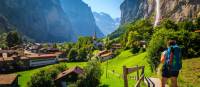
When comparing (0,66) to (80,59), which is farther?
(80,59)

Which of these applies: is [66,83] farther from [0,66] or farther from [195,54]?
[0,66]

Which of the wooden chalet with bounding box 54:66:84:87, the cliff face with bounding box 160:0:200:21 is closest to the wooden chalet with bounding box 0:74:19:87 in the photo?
the wooden chalet with bounding box 54:66:84:87

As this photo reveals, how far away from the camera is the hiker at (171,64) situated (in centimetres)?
1318

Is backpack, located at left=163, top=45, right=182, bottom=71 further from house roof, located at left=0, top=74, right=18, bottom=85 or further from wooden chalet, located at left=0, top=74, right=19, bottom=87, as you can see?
house roof, located at left=0, top=74, right=18, bottom=85

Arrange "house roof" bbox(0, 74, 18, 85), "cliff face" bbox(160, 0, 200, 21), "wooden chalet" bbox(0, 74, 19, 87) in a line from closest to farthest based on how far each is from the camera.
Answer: "wooden chalet" bbox(0, 74, 19, 87) → "house roof" bbox(0, 74, 18, 85) → "cliff face" bbox(160, 0, 200, 21)

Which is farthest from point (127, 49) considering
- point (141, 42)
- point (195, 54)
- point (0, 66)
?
point (195, 54)

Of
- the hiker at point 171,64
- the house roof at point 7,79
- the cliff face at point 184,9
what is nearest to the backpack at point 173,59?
the hiker at point 171,64

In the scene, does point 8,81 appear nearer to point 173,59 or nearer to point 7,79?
point 7,79

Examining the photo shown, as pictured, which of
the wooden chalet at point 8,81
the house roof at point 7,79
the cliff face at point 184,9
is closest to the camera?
the wooden chalet at point 8,81

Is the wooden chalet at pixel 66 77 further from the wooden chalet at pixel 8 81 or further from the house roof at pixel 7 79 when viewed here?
the house roof at pixel 7 79

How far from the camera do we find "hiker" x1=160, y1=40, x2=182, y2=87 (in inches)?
519

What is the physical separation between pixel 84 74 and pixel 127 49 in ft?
182

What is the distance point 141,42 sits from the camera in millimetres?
123562

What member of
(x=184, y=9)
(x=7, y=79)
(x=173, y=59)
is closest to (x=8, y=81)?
(x=7, y=79)
